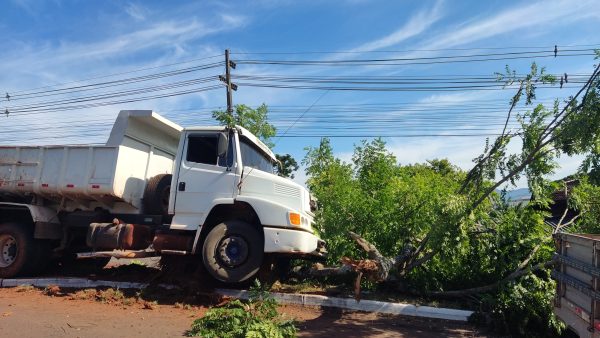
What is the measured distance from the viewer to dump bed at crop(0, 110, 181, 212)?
909cm

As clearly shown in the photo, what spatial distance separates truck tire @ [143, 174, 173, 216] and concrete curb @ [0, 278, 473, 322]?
55.9 inches

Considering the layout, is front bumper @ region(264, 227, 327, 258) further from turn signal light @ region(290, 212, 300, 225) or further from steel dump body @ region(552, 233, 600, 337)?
steel dump body @ region(552, 233, 600, 337)

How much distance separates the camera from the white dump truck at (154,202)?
8.30 m

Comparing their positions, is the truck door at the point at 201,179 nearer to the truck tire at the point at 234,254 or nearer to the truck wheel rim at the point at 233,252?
the truck tire at the point at 234,254

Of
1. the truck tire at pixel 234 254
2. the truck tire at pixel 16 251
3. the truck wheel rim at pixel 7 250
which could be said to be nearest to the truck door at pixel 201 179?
the truck tire at pixel 234 254

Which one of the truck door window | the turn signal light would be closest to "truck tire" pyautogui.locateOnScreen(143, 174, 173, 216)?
the truck door window

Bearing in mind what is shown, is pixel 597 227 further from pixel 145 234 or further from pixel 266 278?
pixel 145 234

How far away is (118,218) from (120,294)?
66.1 inches

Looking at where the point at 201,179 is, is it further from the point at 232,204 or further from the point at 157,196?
the point at 157,196

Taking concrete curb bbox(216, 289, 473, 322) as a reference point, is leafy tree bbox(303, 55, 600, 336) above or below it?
above

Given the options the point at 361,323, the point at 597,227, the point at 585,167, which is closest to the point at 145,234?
the point at 361,323

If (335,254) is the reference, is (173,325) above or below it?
below

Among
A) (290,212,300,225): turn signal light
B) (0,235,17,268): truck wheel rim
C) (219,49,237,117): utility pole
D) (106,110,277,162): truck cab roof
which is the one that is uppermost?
(219,49,237,117): utility pole

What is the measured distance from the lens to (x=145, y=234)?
9062 mm
